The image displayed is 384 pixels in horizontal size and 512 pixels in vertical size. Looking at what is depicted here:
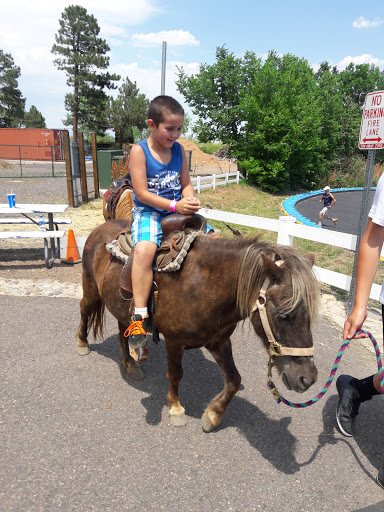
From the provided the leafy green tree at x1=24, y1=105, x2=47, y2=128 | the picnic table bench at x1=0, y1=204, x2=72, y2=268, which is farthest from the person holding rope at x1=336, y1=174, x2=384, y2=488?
the leafy green tree at x1=24, y1=105, x2=47, y2=128

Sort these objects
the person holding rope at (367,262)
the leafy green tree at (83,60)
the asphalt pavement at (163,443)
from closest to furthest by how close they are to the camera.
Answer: the person holding rope at (367,262) → the asphalt pavement at (163,443) → the leafy green tree at (83,60)

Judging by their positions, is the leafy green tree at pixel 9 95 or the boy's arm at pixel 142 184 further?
the leafy green tree at pixel 9 95

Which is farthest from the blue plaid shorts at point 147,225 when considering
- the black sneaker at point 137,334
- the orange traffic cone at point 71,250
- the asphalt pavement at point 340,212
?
the asphalt pavement at point 340,212

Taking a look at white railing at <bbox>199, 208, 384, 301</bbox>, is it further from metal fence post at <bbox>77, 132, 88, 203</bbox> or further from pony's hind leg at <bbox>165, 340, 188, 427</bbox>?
metal fence post at <bbox>77, 132, 88, 203</bbox>

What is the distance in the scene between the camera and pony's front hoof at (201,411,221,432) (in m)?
2.92

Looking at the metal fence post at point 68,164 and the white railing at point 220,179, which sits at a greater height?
the metal fence post at point 68,164

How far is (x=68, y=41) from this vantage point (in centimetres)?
3791

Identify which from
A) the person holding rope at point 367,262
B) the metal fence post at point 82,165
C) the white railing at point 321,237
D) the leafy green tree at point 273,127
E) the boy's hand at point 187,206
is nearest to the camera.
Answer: the person holding rope at point 367,262

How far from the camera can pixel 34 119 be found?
6856 cm

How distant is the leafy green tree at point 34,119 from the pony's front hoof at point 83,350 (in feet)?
239

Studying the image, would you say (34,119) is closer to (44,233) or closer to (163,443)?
(44,233)

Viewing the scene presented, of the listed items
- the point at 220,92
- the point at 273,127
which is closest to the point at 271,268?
the point at 273,127

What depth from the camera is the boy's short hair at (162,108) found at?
8.77 ft

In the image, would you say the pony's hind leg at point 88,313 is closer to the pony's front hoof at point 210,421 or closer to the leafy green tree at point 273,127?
the pony's front hoof at point 210,421
